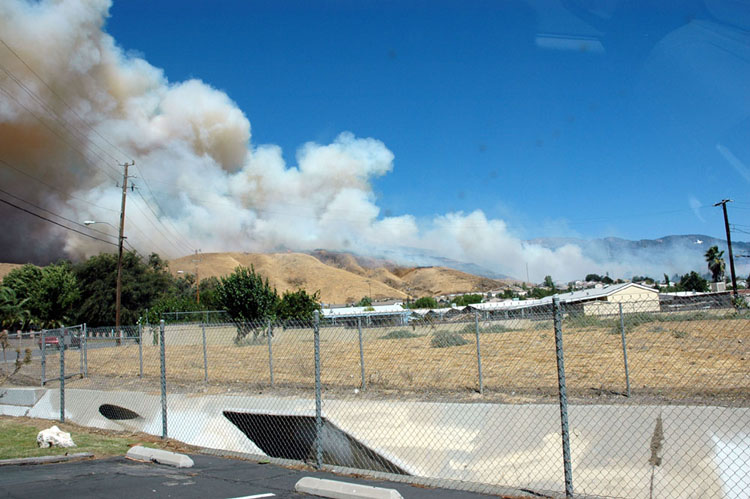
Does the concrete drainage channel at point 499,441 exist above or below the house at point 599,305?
below

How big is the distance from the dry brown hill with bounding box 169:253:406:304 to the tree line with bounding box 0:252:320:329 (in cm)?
6984

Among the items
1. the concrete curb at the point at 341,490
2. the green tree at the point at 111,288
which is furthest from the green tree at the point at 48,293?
the concrete curb at the point at 341,490

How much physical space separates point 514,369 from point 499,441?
27.1 feet

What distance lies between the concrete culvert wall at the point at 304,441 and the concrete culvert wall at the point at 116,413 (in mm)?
3347

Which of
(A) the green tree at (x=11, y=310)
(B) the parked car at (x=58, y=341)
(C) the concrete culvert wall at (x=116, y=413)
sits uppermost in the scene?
(A) the green tree at (x=11, y=310)

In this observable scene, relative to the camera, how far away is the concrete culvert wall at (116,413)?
1125 centimetres

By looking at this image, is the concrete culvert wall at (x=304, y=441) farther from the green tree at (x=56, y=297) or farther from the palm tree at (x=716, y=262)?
the palm tree at (x=716, y=262)

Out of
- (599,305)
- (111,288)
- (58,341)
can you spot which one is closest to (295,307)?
(58,341)

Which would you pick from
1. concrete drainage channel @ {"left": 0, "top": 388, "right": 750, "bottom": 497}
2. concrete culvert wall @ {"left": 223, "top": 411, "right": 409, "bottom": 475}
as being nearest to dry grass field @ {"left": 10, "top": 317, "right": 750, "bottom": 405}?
concrete drainage channel @ {"left": 0, "top": 388, "right": 750, "bottom": 497}

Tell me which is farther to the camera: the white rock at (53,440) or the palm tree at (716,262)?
the palm tree at (716,262)

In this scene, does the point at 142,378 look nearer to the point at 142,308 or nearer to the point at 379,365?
the point at 379,365

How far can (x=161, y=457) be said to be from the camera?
7.76 metres

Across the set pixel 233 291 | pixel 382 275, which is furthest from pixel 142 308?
pixel 382 275

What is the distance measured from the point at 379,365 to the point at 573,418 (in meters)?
10.1
